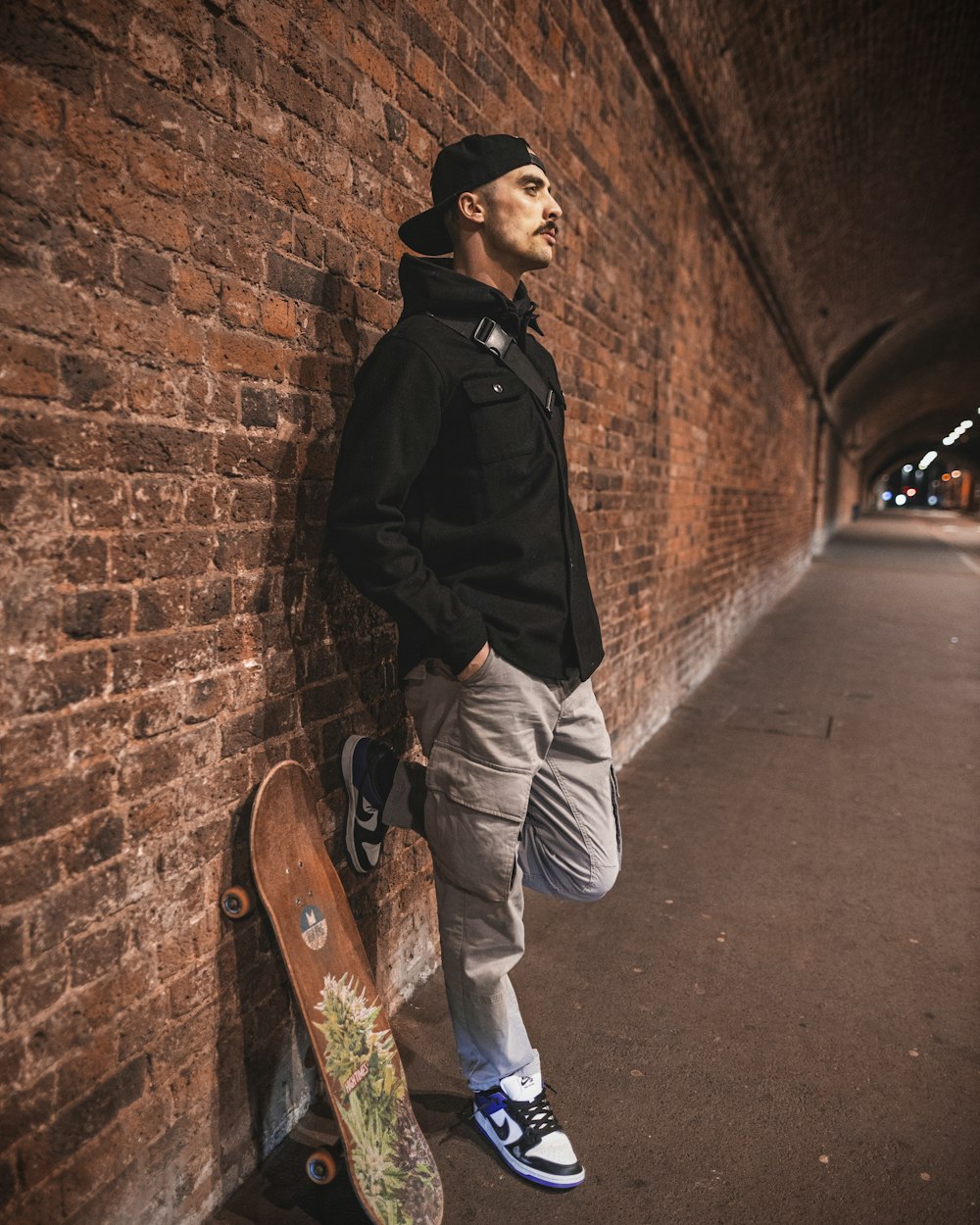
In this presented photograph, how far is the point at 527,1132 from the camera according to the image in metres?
1.92

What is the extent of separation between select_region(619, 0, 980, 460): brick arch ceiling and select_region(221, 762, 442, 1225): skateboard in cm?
405

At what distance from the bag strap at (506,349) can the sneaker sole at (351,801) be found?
973 mm

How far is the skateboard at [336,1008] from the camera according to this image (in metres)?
1.68

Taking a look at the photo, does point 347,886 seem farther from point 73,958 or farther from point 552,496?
point 552,496

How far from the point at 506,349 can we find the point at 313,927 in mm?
1378

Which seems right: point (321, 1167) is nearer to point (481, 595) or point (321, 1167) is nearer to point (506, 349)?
point (481, 595)

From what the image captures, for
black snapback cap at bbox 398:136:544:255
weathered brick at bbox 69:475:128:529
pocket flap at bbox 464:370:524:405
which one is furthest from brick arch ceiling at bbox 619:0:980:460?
weathered brick at bbox 69:475:128:529

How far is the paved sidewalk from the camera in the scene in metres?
1.84

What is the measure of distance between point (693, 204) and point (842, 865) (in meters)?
4.49

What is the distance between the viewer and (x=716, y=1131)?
78.9 inches

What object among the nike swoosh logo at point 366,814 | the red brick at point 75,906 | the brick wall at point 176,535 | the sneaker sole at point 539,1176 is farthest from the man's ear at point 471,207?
the sneaker sole at point 539,1176

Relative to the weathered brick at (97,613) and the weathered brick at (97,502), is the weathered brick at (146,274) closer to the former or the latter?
the weathered brick at (97,502)

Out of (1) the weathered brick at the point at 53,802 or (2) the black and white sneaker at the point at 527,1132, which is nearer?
(1) the weathered brick at the point at 53,802

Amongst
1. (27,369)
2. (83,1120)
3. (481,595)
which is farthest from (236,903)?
(27,369)
